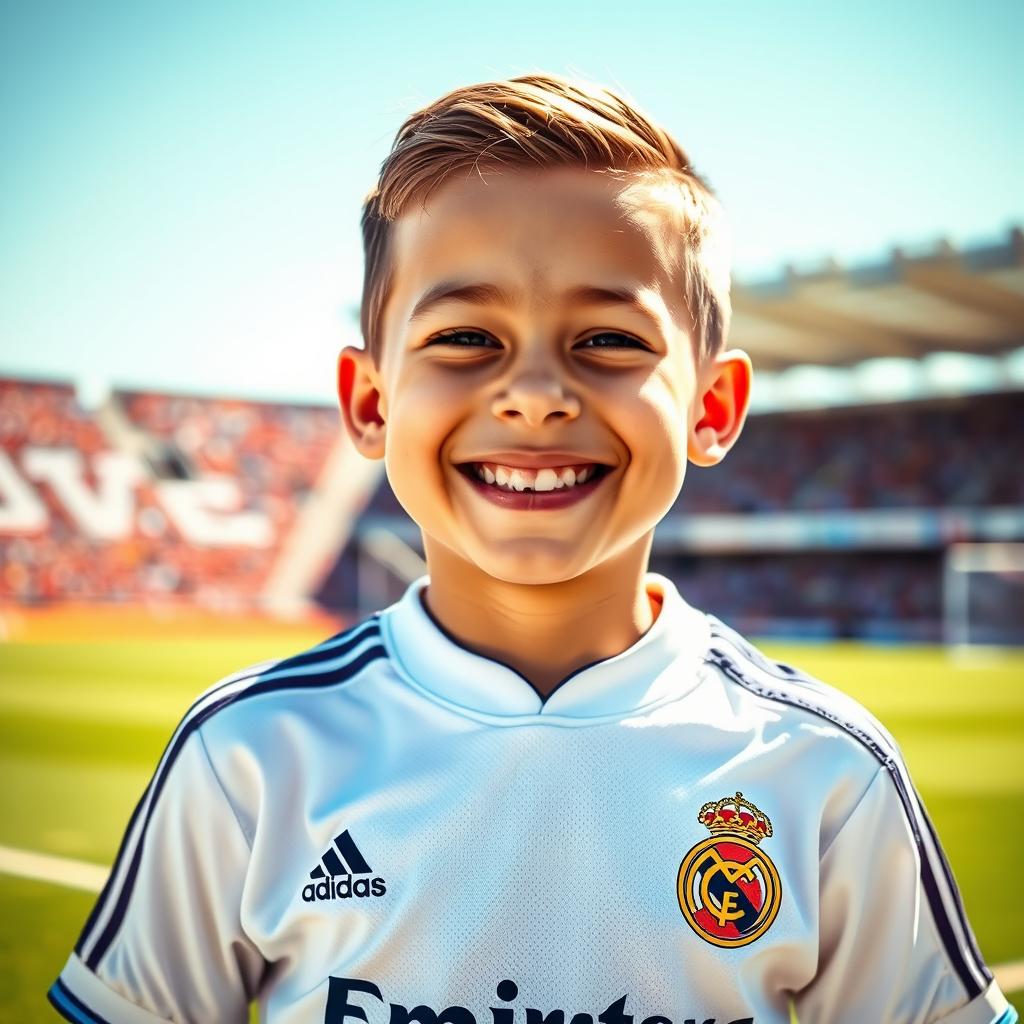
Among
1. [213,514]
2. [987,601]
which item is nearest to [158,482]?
[213,514]

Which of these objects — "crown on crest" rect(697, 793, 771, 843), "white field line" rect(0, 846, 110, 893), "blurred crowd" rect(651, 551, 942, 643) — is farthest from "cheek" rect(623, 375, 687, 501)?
"blurred crowd" rect(651, 551, 942, 643)

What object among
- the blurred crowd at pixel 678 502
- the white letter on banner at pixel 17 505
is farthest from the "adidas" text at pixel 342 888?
the white letter on banner at pixel 17 505

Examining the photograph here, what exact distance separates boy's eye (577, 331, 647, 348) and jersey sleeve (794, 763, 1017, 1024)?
57cm

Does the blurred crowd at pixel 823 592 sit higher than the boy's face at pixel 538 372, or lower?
lower

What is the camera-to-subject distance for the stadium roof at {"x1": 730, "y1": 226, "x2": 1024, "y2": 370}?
50.4ft

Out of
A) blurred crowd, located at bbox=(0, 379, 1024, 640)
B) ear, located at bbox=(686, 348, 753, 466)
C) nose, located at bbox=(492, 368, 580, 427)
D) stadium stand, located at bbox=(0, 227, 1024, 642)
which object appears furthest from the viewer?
blurred crowd, located at bbox=(0, 379, 1024, 640)

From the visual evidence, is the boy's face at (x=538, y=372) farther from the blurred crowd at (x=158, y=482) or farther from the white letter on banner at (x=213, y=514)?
the white letter on banner at (x=213, y=514)

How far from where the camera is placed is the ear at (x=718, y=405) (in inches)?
58.6

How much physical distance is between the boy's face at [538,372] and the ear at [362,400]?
5.1 inches

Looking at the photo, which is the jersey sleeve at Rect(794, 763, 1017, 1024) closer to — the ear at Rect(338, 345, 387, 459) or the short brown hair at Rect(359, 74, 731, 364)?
the short brown hair at Rect(359, 74, 731, 364)

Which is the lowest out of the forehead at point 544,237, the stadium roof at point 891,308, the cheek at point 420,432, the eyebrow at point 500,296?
the cheek at point 420,432

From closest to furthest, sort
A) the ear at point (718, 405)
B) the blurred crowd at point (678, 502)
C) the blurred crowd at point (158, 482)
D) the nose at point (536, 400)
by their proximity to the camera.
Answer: the nose at point (536, 400)
the ear at point (718, 405)
the blurred crowd at point (678, 502)
the blurred crowd at point (158, 482)

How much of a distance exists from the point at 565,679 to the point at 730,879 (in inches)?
11.2

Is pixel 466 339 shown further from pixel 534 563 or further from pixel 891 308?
pixel 891 308
